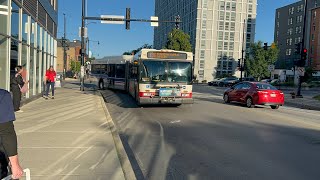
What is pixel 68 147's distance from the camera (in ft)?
25.7

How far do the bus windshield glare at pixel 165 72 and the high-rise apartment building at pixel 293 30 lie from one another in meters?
84.7

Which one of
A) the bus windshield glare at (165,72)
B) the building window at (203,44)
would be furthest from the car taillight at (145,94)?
the building window at (203,44)

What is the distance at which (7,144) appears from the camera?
11.1 ft

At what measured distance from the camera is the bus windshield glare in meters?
16.8

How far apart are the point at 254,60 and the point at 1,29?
226 feet

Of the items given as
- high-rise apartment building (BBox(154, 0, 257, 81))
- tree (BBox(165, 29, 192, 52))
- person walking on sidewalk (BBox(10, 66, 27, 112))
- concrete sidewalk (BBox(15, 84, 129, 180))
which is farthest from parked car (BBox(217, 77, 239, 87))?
person walking on sidewalk (BBox(10, 66, 27, 112))

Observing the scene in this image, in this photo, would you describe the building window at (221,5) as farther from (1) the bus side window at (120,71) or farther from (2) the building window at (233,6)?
(1) the bus side window at (120,71)

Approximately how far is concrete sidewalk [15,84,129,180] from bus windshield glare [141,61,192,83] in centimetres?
454

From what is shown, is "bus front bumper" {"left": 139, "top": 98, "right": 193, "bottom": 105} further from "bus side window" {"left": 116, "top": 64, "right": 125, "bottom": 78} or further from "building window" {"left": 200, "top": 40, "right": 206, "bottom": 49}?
"building window" {"left": 200, "top": 40, "right": 206, "bottom": 49}

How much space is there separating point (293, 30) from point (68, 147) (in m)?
107

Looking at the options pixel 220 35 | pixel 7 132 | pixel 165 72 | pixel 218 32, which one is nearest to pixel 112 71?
pixel 165 72

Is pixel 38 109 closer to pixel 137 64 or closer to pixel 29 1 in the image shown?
pixel 137 64

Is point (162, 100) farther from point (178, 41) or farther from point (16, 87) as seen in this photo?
point (178, 41)

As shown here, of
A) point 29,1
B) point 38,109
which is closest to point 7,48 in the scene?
point 38,109
